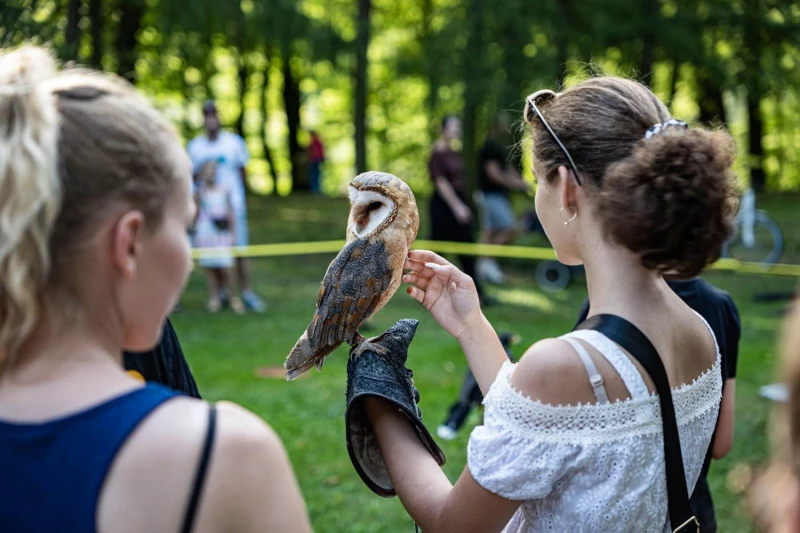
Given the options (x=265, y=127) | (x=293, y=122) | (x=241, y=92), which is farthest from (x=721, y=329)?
(x=265, y=127)

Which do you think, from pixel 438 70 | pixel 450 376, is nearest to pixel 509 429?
pixel 450 376

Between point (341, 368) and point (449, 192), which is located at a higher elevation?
point (449, 192)

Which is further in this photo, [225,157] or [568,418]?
[225,157]

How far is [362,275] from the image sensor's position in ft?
6.78

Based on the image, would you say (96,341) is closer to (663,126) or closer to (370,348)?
(370,348)

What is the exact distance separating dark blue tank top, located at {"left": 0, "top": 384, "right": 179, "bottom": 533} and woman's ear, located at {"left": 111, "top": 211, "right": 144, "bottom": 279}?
0.60 feet

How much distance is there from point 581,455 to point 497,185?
9.11m

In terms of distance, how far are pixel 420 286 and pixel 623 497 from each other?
73cm

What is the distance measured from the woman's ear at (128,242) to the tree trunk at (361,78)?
11.4m

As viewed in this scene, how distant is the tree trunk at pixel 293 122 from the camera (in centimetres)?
2453

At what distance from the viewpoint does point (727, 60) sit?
46.1 feet

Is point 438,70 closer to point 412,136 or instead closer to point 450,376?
point 450,376

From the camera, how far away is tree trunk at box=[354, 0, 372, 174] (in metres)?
12.9

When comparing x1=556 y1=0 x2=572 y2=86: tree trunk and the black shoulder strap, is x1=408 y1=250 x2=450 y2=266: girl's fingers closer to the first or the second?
the black shoulder strap
